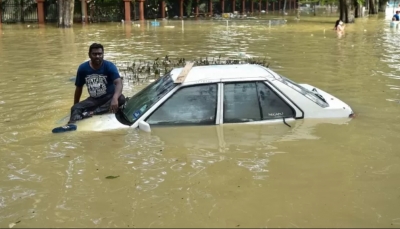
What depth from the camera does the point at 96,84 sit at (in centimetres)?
691

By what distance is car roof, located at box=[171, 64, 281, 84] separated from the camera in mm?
6289

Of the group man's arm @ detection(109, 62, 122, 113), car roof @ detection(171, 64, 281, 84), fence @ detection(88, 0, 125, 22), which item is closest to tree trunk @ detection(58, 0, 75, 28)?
fence @ detection(88, 0, 125, 22)

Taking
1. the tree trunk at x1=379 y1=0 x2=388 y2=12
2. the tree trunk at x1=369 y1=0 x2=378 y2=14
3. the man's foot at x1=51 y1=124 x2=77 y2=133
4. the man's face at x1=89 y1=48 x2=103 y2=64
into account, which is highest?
the tree trunk at x1=379 y1=0 x2=388 y2=12

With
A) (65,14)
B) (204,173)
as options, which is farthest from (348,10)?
(204,173)

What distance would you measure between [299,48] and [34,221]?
658 inches

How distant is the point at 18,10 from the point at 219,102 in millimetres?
40477

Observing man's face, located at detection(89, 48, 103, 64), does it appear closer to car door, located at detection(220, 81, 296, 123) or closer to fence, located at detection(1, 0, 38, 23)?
car door, located at detection(220, 81, 296, 123)

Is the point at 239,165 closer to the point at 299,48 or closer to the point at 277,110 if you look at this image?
the point at 277,110

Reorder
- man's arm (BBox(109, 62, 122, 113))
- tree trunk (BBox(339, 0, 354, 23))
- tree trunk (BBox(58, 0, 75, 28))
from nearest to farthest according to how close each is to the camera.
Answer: man's arm (BBox(109, 62, 122, 113)), tree trunk (BBox(58, 0, 75, 28)), tree trunk (BBox(339, 0, 354, 23))

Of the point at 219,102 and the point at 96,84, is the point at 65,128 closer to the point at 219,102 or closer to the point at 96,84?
the point at 96,84

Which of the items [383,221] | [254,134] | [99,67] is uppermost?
[99,67]

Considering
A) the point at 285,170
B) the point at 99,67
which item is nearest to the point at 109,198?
the point at 285,170

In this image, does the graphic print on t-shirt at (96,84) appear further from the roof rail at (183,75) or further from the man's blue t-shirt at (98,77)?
the roof rail at (183,75)

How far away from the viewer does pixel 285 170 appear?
18.3 ft
